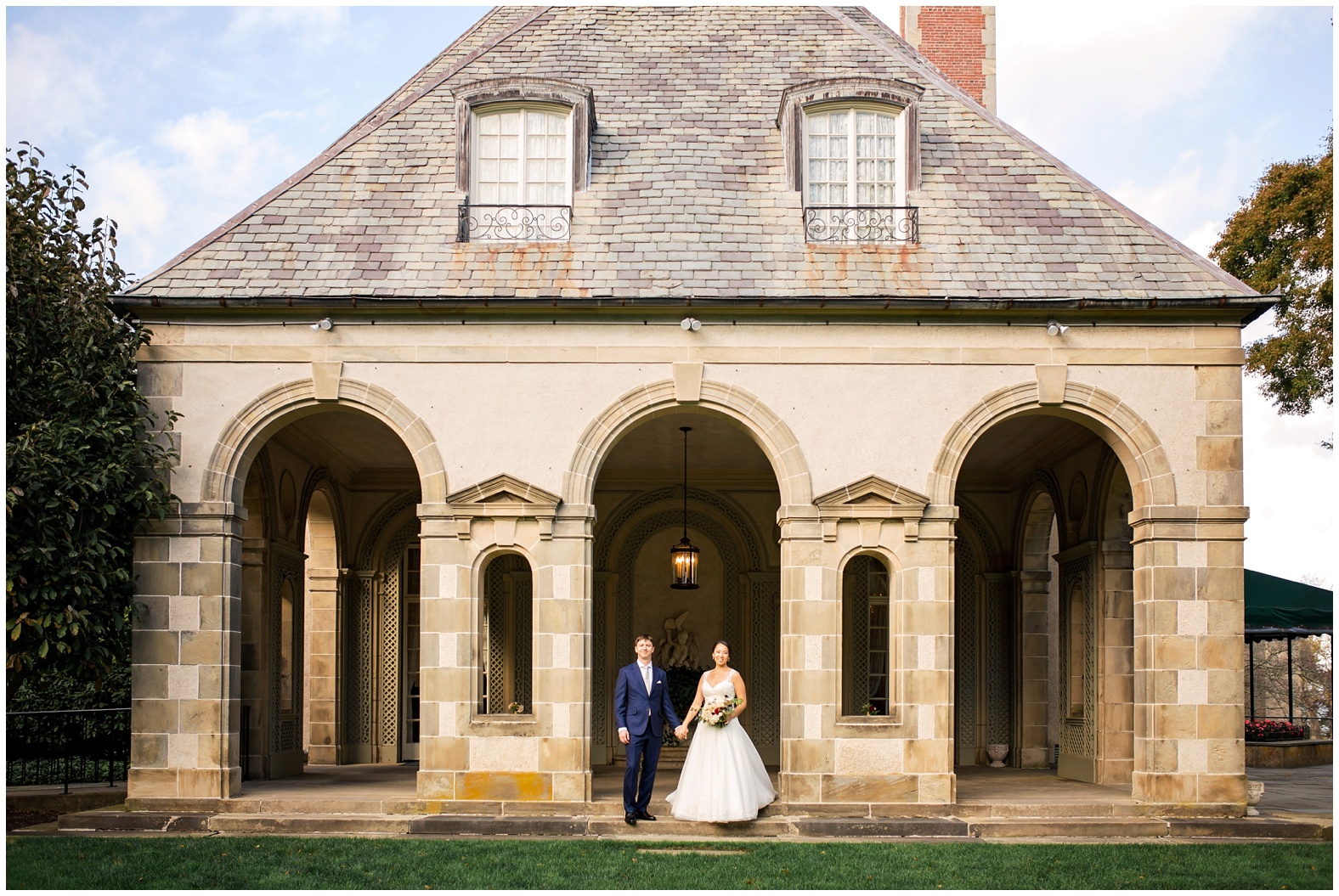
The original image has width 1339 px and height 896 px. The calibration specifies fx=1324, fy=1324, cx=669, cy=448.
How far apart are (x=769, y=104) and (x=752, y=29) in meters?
1.80

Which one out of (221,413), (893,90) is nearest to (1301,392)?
(893,90)

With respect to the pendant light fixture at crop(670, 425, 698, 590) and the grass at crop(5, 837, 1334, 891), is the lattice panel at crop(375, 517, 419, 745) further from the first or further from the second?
the grass at crop(5, 837, 1334, 891)

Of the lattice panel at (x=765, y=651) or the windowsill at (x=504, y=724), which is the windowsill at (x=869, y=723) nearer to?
the windowsill at (x=504, y=724)

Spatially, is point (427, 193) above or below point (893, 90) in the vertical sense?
below

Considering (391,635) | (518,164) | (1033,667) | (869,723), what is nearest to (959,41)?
(518,164)

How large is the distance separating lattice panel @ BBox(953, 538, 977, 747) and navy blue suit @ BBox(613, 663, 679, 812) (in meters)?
7.07

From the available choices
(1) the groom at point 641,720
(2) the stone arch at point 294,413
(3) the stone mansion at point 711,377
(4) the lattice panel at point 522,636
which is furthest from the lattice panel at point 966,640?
(2) the stone arch at point 294,413

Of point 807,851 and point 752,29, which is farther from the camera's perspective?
point 752,29

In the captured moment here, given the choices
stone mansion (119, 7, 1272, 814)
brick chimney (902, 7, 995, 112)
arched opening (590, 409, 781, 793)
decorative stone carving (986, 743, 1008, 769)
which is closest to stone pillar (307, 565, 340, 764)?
stone mansion (119, 7, 1272, 814)

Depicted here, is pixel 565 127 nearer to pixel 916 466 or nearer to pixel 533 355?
pixel 533 355

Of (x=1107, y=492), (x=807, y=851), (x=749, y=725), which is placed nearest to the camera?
(x=807, y=851)

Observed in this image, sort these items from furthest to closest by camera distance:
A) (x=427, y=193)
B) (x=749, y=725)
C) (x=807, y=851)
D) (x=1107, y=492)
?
(x=749, y=725) → (x=1107, y=492) → (x=427, y=193) → (x=807, y=851)

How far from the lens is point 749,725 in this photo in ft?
60.3

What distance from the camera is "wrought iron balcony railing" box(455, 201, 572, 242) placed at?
46.0 feet
